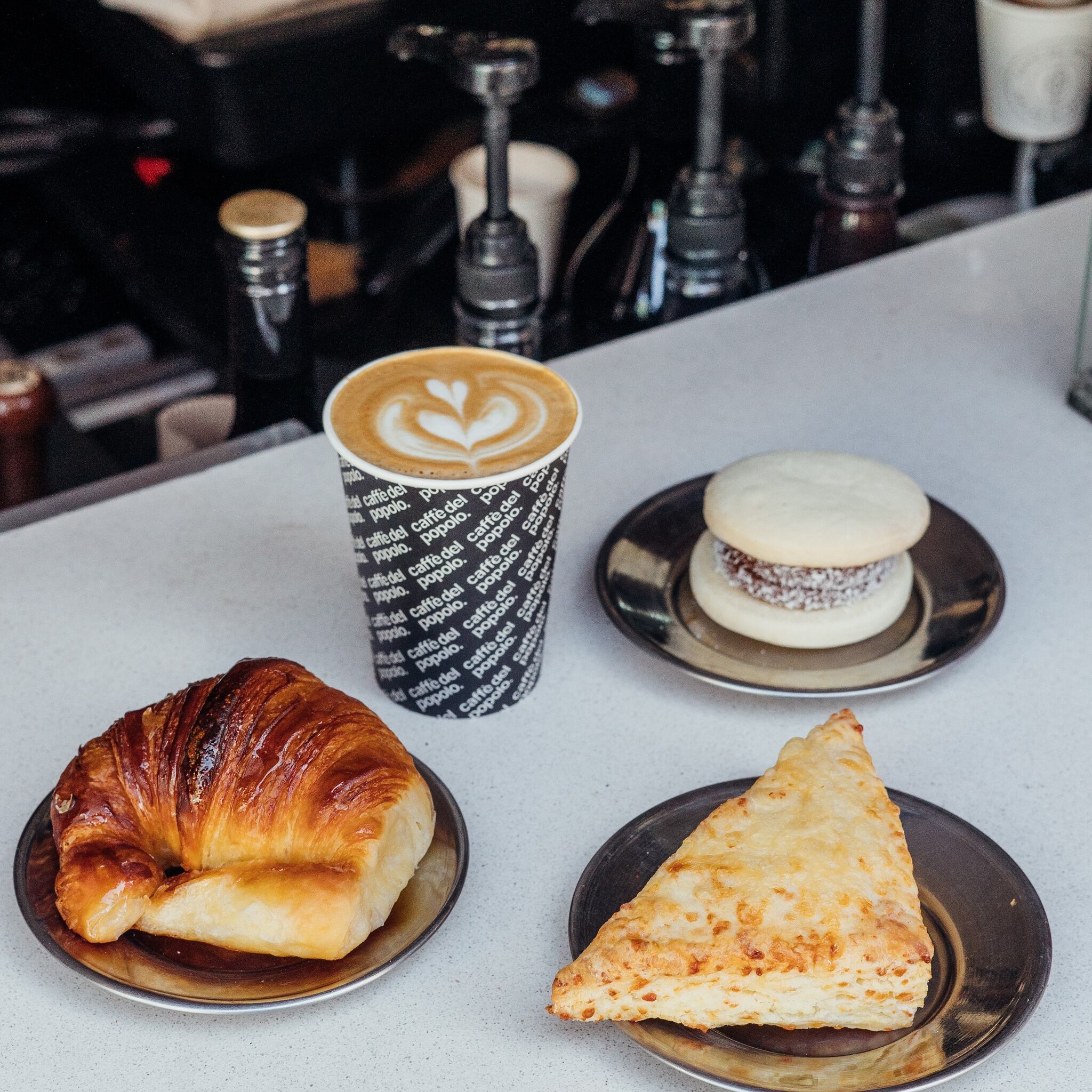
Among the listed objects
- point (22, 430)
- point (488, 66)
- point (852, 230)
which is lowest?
point (22, 430)

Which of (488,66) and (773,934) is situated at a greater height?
(488,66)

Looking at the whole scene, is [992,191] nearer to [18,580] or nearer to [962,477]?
[962,477]

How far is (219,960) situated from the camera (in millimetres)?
630

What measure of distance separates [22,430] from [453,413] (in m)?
0.62

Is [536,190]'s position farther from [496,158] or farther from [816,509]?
[816,509]

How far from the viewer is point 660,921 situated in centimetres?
59

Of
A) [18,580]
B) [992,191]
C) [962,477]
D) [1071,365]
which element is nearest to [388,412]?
[18,580]

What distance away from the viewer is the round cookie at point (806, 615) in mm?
812

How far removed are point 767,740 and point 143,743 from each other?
33 cm

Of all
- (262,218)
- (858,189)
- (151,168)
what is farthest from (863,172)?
(151,168)

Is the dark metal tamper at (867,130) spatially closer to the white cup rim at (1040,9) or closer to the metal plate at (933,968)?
the white cup rim at (1040,9)

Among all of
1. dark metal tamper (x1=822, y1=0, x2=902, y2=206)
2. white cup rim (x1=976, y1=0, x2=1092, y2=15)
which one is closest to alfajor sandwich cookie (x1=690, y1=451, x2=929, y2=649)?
dark metal tamper (x1=822, y1=0, x2=902, y2=206)

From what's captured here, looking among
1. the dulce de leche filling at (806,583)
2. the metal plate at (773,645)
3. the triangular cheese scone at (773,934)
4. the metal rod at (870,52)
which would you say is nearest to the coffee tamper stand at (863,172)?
the metal rod at (870,52)

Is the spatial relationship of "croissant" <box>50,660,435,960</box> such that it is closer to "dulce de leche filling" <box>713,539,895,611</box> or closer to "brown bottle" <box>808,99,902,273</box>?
"dulce de leche filling" <box>713,539,895,611</box>
